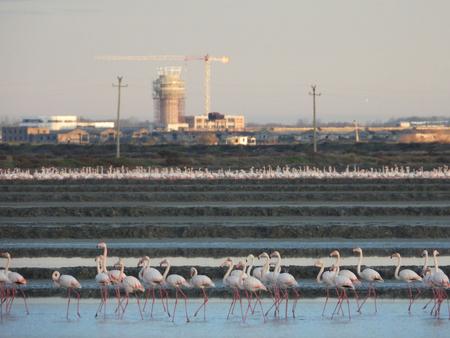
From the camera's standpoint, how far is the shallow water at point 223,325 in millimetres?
18781

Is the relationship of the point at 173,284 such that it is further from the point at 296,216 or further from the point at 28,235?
the point at 296,216

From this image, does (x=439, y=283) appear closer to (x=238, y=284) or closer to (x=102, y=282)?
(x=238, y=284)

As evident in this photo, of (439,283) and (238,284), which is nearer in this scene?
(238,284)

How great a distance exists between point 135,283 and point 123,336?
1714mm

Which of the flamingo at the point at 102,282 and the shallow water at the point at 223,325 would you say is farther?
the flamingo at the point at 102,282

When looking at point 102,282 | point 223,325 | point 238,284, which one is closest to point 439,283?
point 238,284

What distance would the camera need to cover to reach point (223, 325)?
64.0 ft

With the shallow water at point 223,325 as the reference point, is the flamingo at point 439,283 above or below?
above

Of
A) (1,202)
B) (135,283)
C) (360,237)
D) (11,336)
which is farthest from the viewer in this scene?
(1,202)

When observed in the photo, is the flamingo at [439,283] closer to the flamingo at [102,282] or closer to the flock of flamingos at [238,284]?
the flock of flamingos at [238,284]

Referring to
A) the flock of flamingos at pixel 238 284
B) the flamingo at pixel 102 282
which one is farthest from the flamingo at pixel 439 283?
the flamingo at pixel 102 282

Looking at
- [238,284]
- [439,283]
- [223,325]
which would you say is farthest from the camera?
[439,283]

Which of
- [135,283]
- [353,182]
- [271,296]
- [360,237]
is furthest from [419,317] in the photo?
[353,182]

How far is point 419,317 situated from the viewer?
20.4 meters
